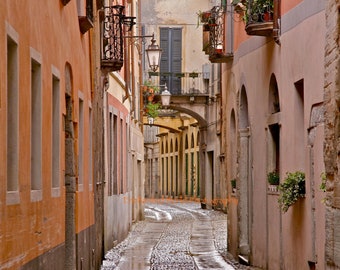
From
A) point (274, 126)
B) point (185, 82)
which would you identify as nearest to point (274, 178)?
point (274, 126)

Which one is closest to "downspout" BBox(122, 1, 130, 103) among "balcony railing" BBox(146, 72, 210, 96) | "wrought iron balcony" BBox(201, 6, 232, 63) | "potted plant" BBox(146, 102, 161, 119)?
"wrought iron balcony" BBox(201, 6, 232, 63)

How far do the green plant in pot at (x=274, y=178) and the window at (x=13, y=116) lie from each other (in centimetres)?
795

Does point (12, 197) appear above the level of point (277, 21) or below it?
below

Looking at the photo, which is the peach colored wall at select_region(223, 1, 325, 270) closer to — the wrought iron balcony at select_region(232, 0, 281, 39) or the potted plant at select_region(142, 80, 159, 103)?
the wrought iron balcony at select_region(232, 0, 281, 39)

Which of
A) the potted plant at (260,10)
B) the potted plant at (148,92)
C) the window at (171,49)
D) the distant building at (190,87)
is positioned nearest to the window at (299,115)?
the potted plant at (260,10)

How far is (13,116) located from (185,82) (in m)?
39.6

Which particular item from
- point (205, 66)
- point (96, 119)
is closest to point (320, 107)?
point (96, 119)

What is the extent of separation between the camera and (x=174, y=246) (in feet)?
82.2

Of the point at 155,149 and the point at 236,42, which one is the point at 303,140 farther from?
the point at 155,149

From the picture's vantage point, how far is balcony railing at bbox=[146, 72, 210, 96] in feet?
160

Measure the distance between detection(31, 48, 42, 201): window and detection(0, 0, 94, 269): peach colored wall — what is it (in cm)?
18

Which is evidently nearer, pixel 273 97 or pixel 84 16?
pixel 84 16

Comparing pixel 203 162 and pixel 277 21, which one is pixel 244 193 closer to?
pixel 277 21

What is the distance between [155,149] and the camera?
7400 centimetres
